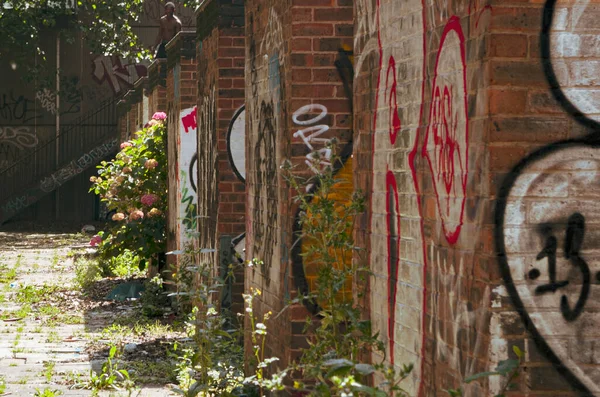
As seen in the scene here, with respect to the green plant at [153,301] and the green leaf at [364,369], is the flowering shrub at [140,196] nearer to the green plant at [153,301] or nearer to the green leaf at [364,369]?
the green plant at [153,301]

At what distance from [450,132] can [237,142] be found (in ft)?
18.7

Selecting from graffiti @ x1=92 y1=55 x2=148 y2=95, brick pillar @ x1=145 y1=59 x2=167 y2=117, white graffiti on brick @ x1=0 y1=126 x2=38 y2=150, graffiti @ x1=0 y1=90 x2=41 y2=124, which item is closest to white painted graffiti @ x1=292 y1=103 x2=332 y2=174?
brick pillar @ x1=145 y1=59 x2=167 y2=117

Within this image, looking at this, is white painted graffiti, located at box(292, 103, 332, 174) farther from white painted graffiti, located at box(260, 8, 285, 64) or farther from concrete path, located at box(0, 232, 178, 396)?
concrete path, located at box(0, 232, 178, 396)

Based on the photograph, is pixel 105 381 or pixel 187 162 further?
pixel 187 162

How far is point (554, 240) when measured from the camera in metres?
3.34

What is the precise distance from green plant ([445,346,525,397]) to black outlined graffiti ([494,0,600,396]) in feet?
0.37

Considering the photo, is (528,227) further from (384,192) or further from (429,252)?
(384,192)

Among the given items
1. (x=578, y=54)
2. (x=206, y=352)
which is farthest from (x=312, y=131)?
(x=578, y=54)

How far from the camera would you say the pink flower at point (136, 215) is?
13.8 meters

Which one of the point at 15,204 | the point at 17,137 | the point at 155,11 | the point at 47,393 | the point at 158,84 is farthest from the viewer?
the point at 155,11

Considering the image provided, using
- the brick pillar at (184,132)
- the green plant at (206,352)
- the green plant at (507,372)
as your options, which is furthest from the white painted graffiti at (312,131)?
the brick pillar at (184,132)

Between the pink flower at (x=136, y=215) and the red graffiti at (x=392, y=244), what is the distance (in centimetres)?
948

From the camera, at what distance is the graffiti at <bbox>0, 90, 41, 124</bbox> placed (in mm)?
31156

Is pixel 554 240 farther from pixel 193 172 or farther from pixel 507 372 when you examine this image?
pixel 193 172
